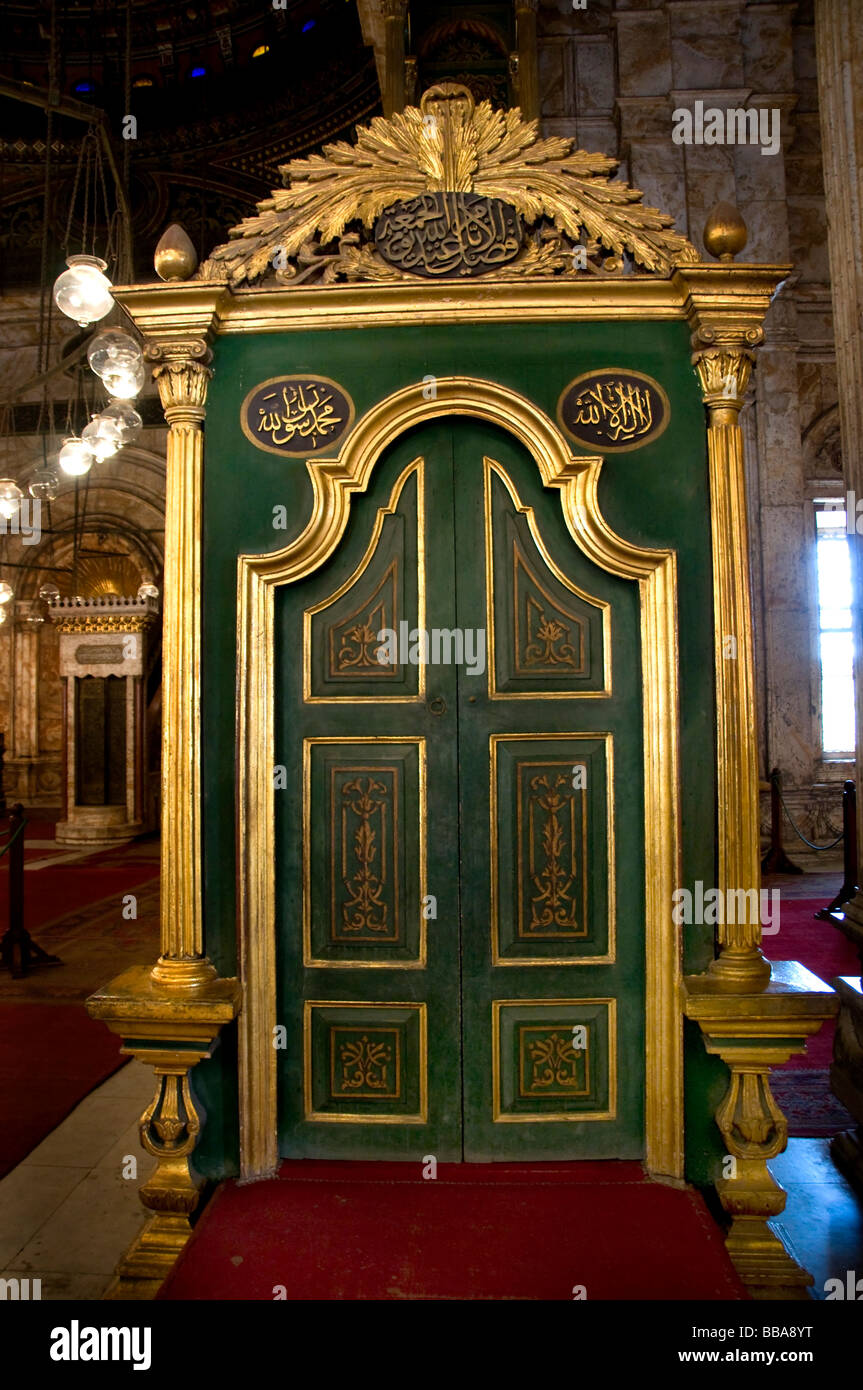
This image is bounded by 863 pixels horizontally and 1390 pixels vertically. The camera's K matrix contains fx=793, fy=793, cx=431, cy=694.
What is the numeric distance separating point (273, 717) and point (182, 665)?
0.96 ft

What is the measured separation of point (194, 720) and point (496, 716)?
0.86 metres

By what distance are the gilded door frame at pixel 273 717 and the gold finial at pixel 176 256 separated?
25.1 inches

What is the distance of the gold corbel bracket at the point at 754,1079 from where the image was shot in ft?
6.57

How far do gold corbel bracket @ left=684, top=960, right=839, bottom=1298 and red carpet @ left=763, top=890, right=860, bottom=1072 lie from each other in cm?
173

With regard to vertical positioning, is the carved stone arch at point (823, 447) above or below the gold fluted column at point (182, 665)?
above

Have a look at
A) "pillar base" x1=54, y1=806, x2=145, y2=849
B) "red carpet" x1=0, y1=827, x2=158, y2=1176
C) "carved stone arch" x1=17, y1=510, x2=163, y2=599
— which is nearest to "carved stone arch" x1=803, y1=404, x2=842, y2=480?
"red carpet" x1=0, y1=827, x2=158, y2=1176

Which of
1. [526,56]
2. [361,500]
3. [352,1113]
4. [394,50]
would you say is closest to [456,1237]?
[352,1113]

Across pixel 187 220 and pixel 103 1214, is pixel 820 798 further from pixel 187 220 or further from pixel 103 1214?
pixel 187 220

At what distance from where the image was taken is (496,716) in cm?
230

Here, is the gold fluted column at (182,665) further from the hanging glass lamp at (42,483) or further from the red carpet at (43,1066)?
the hanging glass lamp at (42,483)

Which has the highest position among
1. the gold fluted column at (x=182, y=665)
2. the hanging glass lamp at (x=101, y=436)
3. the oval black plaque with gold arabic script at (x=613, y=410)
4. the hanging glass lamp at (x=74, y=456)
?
the hanging glass lamp at (x=101, y=436)

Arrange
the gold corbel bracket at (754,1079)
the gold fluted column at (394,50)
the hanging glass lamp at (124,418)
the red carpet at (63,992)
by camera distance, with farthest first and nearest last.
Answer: the hanging glass lamp at (124,418) < the gold fluted column at (394,50) < the red carpet at (63,992) < the gold corbel bracket at (754,1079)

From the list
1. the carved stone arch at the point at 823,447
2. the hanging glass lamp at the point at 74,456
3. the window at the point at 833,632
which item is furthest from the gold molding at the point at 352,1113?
the carved stone arch at the point at 823,447
